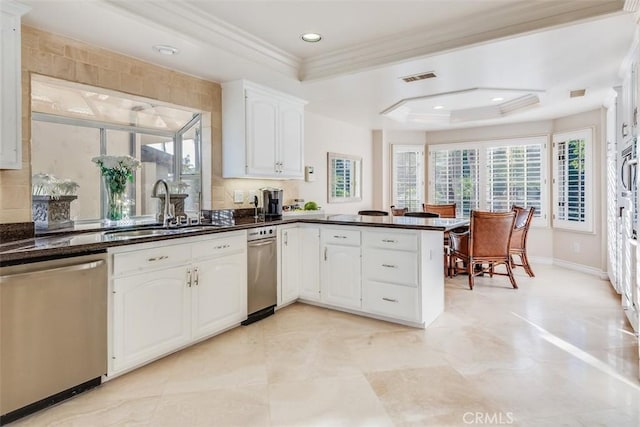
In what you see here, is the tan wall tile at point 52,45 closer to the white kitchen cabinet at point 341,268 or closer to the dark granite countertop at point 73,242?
the dark granite countertop at point 73,242

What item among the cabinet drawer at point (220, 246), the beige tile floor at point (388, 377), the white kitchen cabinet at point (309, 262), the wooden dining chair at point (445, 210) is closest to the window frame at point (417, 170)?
the wooden dining chair at point (445, 210)

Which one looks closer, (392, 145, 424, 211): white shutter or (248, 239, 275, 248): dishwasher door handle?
(248, 239, 275, 248): dishwasher door handle

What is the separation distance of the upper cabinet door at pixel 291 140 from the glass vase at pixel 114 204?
1.60 m

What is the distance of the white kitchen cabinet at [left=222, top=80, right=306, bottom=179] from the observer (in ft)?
12.0

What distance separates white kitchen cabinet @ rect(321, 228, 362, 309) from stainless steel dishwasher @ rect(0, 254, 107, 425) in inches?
77.0

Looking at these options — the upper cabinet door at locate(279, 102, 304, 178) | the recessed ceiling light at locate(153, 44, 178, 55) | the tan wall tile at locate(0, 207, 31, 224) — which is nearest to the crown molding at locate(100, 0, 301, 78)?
the recessed ceiling light at locate(153, 44, 178, 55)

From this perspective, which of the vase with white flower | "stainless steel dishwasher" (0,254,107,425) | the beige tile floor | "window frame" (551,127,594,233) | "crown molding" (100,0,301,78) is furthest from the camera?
"window frame" (551,127,594,233)

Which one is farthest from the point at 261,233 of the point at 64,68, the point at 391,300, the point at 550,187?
the point at 550,187

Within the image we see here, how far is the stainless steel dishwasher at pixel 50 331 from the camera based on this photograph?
1821 millimetres

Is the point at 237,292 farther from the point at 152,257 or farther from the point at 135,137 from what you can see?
the point at 135,137

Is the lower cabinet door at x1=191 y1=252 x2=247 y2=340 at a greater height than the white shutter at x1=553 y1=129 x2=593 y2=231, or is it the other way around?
the white shutter at x1=553 y1=129 x2=593 y2=231

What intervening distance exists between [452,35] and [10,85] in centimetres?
300

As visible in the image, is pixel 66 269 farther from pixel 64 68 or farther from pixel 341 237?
pixel 341 237

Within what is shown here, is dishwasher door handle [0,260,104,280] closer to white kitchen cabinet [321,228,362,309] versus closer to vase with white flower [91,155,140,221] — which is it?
vase with white flower [91,155,140,221]
